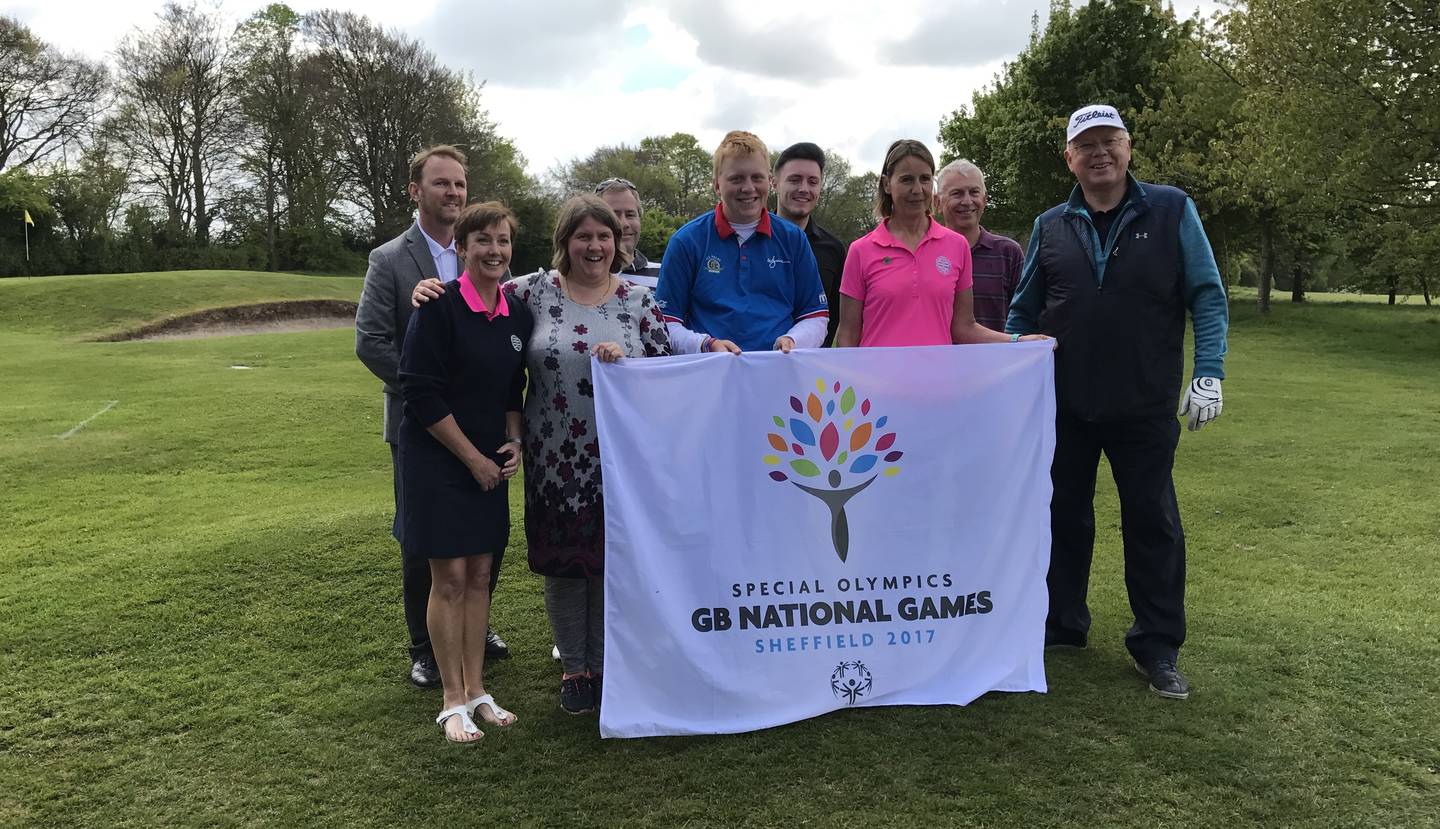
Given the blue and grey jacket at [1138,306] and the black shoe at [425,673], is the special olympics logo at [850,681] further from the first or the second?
the black shoe at [425,673]

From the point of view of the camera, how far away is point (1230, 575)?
5.09 meters

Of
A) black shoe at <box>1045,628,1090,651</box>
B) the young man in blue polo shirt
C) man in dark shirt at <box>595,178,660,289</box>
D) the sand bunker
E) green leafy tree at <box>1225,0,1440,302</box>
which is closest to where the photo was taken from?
the young man in blue polo shirt

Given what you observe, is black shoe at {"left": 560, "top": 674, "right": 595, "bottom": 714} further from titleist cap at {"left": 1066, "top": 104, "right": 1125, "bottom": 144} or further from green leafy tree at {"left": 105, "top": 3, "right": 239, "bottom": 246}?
green leafy tree at {"left": 105, "top": 3, "right": 239, "bottom": 246}

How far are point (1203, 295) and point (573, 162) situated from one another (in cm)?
5699

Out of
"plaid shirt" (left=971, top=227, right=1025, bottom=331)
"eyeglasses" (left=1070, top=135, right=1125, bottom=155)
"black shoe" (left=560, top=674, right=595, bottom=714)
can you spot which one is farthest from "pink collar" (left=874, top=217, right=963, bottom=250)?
"black shoe" (left=560, top=674, right=595, bottom=714)

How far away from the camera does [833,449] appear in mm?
3387

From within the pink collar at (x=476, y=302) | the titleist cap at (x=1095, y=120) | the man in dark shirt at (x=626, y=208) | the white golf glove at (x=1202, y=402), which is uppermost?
the titleist cap at (x=1095, y=120)

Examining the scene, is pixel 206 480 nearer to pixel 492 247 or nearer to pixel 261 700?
pixel 261 700

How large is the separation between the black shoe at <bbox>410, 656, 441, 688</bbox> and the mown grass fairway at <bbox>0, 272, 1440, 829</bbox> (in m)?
0.06

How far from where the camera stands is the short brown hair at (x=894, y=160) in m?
3.55

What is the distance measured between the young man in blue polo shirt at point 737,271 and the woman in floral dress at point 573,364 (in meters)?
0.18

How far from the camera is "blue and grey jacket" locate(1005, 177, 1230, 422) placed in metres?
3.56

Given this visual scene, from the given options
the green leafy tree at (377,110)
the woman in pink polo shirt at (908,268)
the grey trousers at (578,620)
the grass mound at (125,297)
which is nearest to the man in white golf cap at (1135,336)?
the woman in pink polo shirt at (908,268)

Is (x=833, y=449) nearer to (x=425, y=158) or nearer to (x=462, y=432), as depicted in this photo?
(x=462, y=432)
